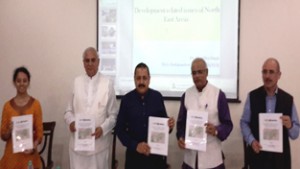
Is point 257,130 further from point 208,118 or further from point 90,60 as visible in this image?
point 90,60

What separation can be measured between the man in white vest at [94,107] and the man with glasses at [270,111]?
4.14 feet

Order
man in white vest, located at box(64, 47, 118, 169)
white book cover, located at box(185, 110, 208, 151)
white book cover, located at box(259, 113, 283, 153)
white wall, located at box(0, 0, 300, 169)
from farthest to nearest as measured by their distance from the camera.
Result: 1. white wall, located at box(0, 0, 300, 169)
2. man in white vest, located at box(64, 47, 118, 169)
3. white book cover, located at box(185, 110, 208, 151)
4. white book cover, located at box(259, 113, 283, 153)

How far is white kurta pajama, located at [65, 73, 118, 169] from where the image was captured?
327 centimetres

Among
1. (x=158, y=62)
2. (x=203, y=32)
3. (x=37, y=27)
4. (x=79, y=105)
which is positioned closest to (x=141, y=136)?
(x=79, y=105)

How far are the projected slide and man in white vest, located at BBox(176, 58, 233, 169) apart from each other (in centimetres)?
90

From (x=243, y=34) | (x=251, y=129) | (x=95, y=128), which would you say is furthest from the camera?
(x=243, y=34)

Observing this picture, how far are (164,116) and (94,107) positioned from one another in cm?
68

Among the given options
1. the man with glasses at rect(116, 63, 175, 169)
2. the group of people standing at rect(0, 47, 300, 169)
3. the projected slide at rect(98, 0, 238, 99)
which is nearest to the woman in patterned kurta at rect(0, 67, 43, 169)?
the group of people standing at rect(0, 47, 300, 169)

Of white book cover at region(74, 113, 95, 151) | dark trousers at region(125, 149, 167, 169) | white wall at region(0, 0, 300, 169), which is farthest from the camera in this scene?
white wall at region(0, 0, 300, 169)

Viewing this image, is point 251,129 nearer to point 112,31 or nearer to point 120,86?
point 120,86

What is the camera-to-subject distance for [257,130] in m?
2.92

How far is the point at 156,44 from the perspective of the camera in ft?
13.0

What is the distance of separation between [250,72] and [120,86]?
1.48m

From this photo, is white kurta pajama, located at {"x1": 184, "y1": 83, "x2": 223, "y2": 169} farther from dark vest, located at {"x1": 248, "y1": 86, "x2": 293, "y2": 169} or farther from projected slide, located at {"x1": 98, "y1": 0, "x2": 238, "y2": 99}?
projected slide, located at {"x1": 98, "y1": 0, "x2": 238, "y2": 99}
